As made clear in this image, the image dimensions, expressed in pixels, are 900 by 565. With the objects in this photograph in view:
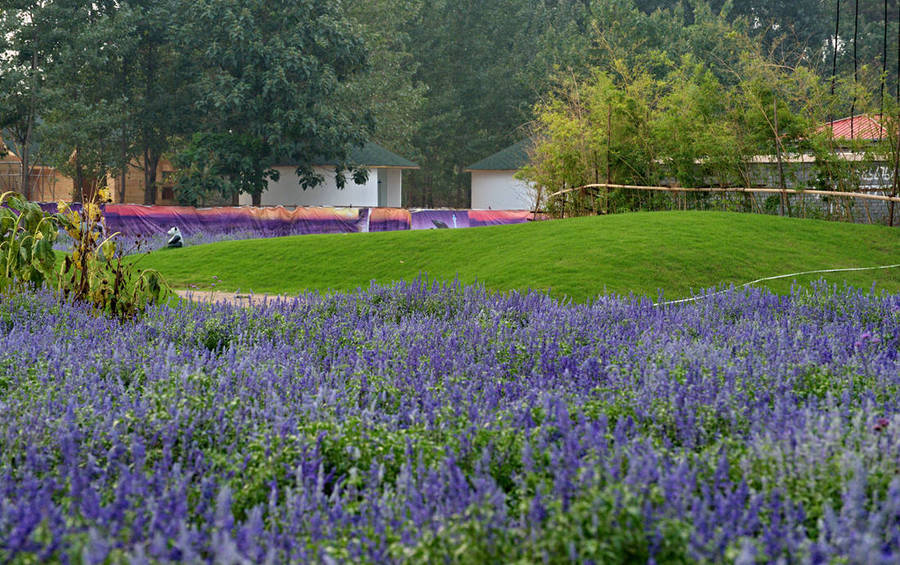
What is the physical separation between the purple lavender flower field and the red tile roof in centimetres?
1286

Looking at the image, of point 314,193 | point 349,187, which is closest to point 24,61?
point 314,193

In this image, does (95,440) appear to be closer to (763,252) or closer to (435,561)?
(435,561)

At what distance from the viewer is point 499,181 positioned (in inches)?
2074

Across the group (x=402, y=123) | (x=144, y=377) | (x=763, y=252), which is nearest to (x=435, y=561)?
(x=144, y=377)

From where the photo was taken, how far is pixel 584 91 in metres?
28.7

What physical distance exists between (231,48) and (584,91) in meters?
17.0

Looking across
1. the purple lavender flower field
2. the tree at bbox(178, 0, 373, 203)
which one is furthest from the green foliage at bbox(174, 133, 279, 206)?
the purple lavender flower field

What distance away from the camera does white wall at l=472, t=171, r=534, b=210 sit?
5176cm

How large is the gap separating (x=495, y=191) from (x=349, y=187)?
1102 centimetres

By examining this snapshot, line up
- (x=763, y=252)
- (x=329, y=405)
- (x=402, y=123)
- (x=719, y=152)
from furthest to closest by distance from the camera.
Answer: (x=402, y=123)
(x=719, y=152)
(x=763, y=252)
(x=329, y=405)

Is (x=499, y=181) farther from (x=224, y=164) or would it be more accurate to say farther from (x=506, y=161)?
(x=224, y=164)

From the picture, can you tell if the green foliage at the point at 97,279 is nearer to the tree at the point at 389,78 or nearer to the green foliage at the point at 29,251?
the green foliage at the point at 29,251

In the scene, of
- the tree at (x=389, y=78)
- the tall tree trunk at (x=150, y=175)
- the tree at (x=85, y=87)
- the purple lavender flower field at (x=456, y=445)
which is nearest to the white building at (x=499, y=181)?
the tree at (x=389, y=78)

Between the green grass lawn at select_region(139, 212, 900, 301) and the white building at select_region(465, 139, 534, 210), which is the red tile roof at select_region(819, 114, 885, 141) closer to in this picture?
the green grass lawn at select_region(139, 212, 900, 301)
